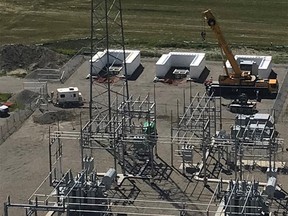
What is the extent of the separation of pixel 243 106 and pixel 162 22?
26386mm

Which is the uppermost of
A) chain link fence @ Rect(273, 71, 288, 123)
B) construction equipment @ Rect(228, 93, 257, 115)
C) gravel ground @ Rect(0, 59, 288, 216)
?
construction equipment @ Rect(228, 93, 257, 115)

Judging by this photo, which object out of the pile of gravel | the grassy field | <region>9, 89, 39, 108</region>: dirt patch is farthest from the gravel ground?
the grassy field

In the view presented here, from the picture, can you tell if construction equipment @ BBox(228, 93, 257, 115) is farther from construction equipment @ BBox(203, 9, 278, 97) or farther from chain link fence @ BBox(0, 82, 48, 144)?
chain link fence @ BBox(0, 82, 48, 144)

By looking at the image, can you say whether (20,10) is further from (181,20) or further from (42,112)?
(42,112)

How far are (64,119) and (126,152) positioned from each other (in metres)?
7.67

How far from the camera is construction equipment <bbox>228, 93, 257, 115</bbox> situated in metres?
58.5

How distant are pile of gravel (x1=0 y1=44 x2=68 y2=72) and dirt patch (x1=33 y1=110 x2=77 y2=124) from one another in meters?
10.3

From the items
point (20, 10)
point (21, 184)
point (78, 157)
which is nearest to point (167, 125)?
point (78, 157)

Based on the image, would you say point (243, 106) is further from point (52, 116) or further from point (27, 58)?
point (27, 58)

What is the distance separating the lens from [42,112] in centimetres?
5941

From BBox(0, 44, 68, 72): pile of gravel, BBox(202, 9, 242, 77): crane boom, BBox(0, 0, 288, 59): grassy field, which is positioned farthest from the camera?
BBox(0, 0, 288, 59): grassy field

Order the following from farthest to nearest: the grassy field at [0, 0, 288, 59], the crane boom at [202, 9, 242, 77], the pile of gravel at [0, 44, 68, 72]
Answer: the grassy field at [0, 0, 288, 59], the pile of gravel at [0, 44, 68, 72], the crane boom at [202, 9, 242, 77]

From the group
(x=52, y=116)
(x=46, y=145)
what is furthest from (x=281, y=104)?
(x=46, y=145)

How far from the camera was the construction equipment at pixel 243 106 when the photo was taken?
58.5 meters
